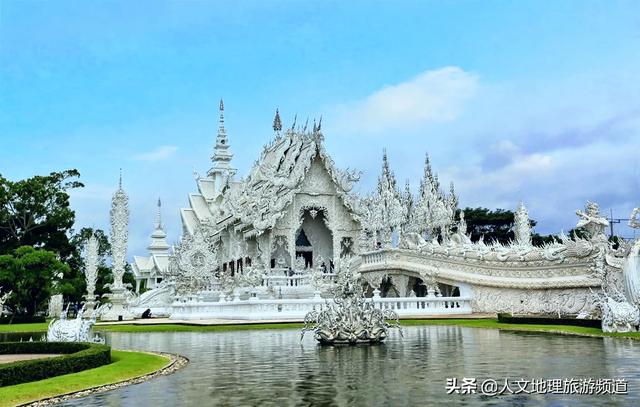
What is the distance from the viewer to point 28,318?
36.7 m

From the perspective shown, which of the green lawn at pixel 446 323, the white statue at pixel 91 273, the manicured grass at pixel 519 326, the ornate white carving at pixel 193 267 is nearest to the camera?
the manicured grass at pixel 519 326

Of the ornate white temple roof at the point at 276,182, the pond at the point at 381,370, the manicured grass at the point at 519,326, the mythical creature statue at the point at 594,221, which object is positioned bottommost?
the pond at the point at 381,370

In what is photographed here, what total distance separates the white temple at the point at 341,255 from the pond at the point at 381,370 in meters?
5.03

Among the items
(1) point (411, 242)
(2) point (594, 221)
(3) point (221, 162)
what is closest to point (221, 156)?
(3) point (221, 162)

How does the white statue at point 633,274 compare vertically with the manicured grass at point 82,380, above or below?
above

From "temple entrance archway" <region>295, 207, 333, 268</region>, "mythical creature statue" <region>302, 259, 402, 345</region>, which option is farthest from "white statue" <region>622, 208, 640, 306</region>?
"temple entrance archway" <region>295, 207, 333, 268</region>

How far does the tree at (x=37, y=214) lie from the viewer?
4553cm

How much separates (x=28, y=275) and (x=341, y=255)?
18.8 metres

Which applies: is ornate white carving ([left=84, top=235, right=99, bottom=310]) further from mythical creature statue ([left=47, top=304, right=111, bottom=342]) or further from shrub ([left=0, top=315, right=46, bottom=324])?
mythical creature statue ([left=47, top=304, right=111, bottom=342])

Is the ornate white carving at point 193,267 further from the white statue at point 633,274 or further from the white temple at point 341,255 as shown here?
the white statue at point 633,274

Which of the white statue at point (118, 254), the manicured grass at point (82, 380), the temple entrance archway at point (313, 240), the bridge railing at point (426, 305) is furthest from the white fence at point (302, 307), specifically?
the temple entrance archway at point (313, 240)

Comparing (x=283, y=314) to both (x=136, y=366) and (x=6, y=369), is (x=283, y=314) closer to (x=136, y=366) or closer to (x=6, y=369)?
(x=136, y=366)

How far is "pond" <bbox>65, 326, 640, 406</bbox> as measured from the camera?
27.0 ft

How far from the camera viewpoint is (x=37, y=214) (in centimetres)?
4669
